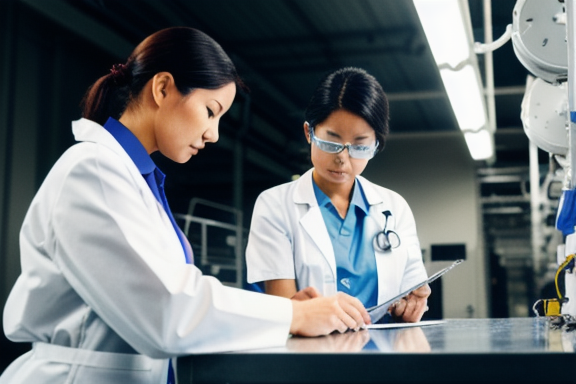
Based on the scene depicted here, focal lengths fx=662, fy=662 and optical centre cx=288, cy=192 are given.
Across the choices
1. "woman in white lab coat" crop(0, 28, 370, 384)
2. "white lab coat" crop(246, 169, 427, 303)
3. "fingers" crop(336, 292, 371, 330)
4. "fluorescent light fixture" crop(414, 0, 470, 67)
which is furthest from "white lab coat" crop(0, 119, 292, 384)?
"fluorescent light fixture" crop(414, 0, 470, 67)

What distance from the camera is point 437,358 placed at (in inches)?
27.9

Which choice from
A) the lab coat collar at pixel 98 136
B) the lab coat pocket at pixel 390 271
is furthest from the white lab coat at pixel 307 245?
the lab coat collar at pixel 98 136

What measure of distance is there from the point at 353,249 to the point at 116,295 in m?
0.97

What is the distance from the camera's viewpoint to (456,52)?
115 inches

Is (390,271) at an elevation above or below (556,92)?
below

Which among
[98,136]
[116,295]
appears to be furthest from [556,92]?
[116,295]

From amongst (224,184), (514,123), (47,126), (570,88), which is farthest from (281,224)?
(514,123)

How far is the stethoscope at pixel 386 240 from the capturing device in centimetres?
169

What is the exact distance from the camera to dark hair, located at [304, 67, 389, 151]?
1.69 m

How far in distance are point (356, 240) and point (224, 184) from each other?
5956mm

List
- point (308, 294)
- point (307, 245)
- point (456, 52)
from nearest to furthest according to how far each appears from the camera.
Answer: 1. point (308, 294)
2. point (307, 245)
3. point (456, 52)

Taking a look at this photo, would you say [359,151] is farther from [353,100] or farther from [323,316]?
[323,316]

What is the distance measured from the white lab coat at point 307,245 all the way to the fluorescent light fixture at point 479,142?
334cm

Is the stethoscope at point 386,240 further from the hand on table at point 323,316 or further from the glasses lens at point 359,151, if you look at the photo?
the hand on table at point 323,316
